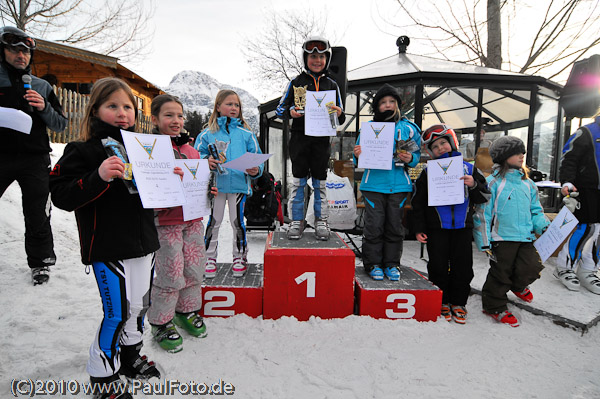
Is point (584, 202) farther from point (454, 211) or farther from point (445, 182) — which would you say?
point (445, 182)

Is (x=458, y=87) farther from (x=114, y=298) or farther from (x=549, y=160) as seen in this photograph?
(x=114, y=298)

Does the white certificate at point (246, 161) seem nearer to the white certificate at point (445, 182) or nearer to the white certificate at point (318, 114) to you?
the white certificate at point (318, 114)

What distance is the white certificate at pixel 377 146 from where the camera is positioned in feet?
9.97

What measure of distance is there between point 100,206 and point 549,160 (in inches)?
345

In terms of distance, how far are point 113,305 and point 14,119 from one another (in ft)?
6.90

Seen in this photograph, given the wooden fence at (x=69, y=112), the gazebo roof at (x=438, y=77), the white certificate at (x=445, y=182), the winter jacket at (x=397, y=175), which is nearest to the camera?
the white certificate at (x=445, y=182)

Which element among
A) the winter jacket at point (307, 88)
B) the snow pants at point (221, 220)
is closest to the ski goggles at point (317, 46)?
the winter jacket at point (307, 88)

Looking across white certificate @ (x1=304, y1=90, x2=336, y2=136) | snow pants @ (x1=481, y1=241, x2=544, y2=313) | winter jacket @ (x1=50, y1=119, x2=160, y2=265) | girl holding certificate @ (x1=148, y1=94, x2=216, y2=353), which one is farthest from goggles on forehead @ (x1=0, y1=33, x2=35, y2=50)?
snow pants @ (x1=481, y1=241, x2=544, y2=313)

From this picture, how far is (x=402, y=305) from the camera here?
2.78 metres

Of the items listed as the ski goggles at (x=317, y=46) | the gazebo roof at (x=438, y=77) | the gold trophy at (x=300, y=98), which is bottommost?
the gold trophy at (x=300, y=98)

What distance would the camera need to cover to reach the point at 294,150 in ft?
10.8

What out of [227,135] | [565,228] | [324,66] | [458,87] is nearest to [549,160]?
[458,87]

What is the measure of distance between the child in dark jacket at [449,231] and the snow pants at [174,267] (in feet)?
6.74

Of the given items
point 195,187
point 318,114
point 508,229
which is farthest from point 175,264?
point 508,229
